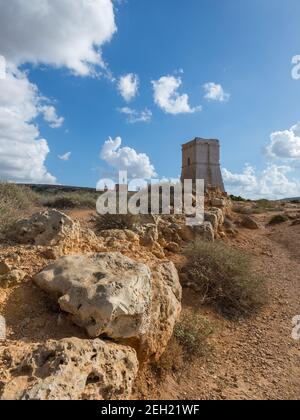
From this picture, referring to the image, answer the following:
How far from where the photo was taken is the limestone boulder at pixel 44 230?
12.8ft

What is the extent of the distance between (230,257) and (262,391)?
256 centimetres

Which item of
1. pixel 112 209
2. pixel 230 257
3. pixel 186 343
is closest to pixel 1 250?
pixel 186 343

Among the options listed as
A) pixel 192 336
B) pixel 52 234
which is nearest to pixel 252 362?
pixel 192 336

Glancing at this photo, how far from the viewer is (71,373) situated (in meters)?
2.09

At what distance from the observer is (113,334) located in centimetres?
262

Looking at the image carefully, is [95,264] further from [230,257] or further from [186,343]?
[230,257]

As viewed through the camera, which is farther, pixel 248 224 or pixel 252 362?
pixel 248 224

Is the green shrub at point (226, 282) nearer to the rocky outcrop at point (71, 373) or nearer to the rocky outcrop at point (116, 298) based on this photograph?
the rocky outcrop at point (116, 298)

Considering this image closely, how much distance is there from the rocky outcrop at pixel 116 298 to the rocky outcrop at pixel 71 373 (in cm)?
21

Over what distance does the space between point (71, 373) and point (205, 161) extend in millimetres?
23919

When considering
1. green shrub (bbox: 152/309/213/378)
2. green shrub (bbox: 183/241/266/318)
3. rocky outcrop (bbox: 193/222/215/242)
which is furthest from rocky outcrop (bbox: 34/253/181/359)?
rocky outcrop (bbox: 193/222/215/242)

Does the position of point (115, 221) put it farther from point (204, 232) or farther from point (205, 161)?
point (205, 161)

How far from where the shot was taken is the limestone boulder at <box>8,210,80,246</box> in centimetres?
390

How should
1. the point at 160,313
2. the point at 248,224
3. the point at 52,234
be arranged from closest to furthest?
1. the point at 160,313
2. the point at 52,234
3. the point at 248,224
